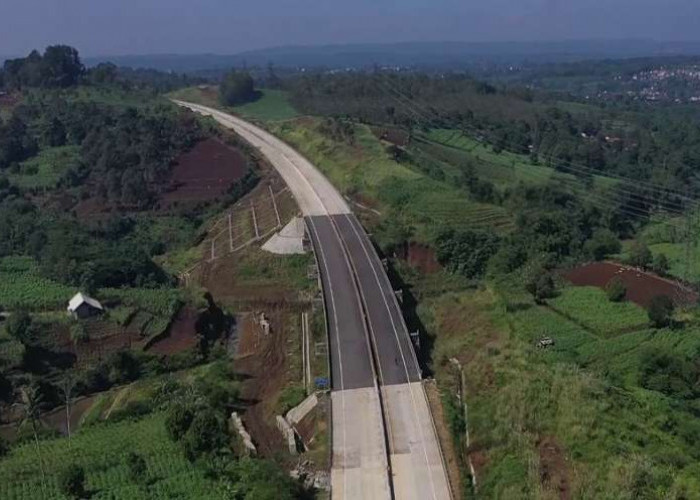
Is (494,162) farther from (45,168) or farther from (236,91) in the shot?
(236,91)

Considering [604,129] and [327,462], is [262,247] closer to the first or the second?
[327,462]

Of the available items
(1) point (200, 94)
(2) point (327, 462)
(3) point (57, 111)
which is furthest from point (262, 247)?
(1) point (200, 94)

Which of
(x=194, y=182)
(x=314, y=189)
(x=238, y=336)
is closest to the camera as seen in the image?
(x=238, y=336)

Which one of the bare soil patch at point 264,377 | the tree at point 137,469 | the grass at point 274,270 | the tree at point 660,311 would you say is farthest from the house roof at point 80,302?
the tree at point 660,311

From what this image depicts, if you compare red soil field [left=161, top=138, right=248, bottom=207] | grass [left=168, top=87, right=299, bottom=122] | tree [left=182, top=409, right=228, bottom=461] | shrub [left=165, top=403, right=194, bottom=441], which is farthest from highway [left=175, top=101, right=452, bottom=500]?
grass [left=168, top=87, right=299, bottom=122]

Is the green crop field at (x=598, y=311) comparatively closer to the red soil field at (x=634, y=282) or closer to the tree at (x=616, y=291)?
the tree at (x=616, y=291)

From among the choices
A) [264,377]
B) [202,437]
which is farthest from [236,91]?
[202,437]

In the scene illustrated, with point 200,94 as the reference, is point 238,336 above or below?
below

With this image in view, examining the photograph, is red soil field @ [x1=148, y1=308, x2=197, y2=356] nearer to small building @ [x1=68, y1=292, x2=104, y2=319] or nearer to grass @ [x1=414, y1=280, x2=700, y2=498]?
small building @ [x1=68, y1=292, x2=104, y2=319]
